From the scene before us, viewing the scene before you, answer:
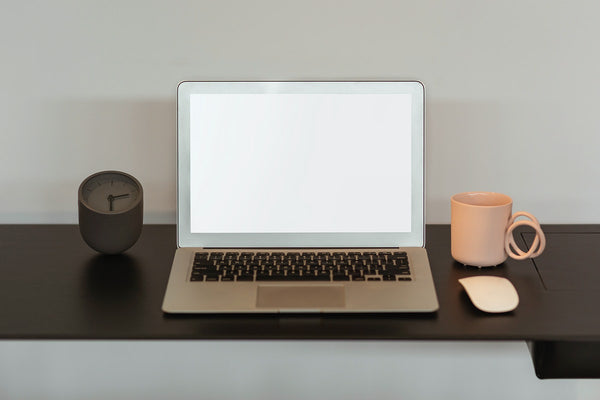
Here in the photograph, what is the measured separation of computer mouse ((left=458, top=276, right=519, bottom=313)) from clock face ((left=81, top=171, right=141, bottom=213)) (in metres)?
0.56

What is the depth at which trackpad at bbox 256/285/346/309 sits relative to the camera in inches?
40.3

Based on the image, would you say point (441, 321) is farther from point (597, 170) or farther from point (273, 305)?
point (597, 170)

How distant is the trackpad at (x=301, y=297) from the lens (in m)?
1.02

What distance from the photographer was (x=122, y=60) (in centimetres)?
137

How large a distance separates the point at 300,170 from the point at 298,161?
0.05ft

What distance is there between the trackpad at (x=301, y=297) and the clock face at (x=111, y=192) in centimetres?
31

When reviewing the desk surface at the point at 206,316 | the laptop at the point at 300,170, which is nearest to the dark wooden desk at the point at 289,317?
the desk surface at the point at 206,316

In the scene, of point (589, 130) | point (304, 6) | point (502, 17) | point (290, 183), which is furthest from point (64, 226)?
point (589, 130)

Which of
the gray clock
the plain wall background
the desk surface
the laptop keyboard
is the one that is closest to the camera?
the desk surface

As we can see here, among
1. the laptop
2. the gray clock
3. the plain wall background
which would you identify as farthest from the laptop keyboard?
the plain wall background

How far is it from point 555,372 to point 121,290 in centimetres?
63

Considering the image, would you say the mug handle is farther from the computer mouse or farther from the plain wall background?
the plain wall background

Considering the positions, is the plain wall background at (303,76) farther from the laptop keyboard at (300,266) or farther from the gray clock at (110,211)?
the laptop keyboard at (300,266)

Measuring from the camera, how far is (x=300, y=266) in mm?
1133
